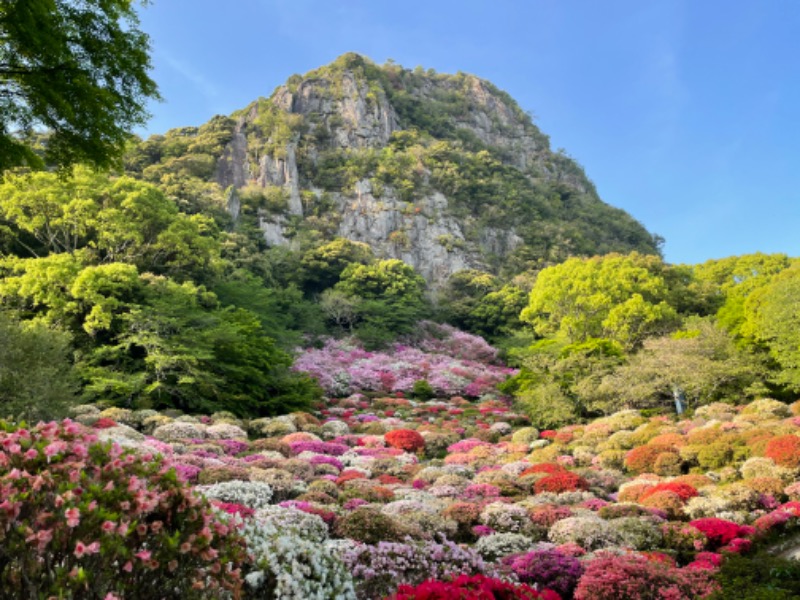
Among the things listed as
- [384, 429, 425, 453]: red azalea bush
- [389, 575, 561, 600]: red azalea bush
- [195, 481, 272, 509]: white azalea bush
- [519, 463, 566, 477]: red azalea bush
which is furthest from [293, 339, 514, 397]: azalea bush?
[389, 575, 561, 600]: red azalea bush

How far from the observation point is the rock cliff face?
54625 mm

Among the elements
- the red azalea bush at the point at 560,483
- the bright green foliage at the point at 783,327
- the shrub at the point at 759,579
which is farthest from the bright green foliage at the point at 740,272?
the shrub at the point at 759,579

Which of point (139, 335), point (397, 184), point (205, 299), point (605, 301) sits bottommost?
point (139, 335)

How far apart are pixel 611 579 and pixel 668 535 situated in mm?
3133

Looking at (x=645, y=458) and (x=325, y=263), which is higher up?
(x=325, y=263)

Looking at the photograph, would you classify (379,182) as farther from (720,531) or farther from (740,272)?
(720,531)

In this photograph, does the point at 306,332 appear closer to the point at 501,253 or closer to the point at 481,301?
the point at 481,301

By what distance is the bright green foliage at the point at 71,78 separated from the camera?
→ 595 cm

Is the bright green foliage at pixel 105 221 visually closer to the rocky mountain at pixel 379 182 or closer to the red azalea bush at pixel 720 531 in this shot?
the rocky mountain at pixel 379 182

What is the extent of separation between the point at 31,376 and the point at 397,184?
50.3 metres

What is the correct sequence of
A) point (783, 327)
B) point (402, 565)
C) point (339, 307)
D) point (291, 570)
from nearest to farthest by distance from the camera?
point (291, 570)
point (402, 565)
point (783, 327)
point (339, 307)

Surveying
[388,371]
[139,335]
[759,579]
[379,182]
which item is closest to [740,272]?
[388,371]

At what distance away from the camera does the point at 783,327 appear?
724 inches

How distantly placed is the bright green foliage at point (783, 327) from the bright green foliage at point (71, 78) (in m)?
21.4
